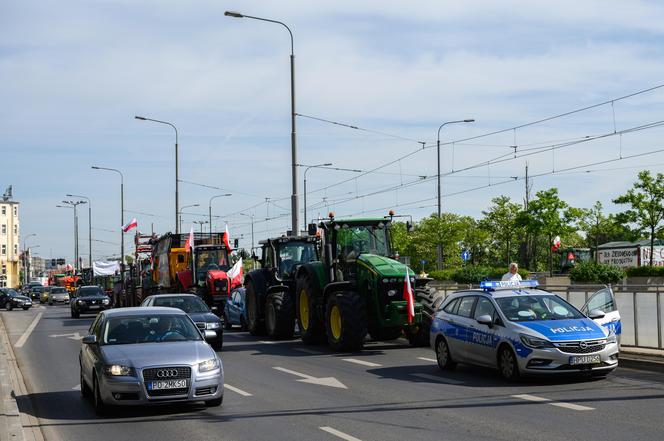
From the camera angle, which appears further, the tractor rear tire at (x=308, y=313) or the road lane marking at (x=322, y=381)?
the tractor rear tire at (x=308, y=313)

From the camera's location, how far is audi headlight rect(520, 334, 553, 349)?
13406mm

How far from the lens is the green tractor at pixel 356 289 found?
19.8m

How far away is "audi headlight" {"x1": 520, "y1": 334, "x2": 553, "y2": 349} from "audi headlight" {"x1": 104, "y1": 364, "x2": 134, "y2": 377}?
577 cm

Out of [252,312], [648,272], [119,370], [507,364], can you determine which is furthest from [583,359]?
[648,272]

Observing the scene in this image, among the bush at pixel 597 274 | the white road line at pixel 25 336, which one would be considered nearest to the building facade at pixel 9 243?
the white road line at pixel 25 336

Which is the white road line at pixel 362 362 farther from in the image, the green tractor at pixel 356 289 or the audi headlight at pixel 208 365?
the audi headlight at pixel 208 365

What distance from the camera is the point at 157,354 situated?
464 inches

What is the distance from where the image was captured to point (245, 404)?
1276 cm

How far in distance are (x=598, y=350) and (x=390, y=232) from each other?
29.3ft

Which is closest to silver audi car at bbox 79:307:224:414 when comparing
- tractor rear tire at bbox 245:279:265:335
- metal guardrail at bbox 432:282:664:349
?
metal guardrail at bbox 432:282:664:349

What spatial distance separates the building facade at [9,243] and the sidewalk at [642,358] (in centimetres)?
14915

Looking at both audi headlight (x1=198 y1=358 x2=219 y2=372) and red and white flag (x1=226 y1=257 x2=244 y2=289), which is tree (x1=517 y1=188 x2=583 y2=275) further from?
audi headlight (x1=198 y1=358 x2=219 y2=372)

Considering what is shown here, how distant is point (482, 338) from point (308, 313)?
27.5ft

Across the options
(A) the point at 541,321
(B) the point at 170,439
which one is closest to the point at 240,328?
(A) the point at 541,321
